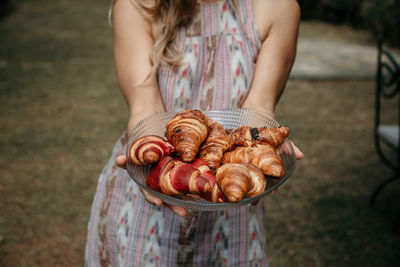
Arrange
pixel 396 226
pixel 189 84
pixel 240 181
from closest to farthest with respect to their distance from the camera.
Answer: pixel 240 181, pixel 189 84, pixel 396 226

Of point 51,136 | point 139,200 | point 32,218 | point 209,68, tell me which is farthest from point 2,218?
point 209,68

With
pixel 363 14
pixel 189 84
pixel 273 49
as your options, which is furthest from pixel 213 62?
pixel 363 14

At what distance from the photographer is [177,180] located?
0.98 m

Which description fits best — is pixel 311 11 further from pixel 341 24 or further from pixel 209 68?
pixel 209 68

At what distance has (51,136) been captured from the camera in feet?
16.7

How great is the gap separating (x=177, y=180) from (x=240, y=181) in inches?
6.6

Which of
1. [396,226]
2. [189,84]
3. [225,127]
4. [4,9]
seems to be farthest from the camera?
[4,9]

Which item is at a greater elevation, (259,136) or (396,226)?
(259,136)

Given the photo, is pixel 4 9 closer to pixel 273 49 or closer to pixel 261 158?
pixel 273 49

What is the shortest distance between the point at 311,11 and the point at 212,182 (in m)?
13.7

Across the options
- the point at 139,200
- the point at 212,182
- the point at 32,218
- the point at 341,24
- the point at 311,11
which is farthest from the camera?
the point at 311,11

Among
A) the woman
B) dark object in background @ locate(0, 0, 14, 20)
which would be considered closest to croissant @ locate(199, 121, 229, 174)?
the woman

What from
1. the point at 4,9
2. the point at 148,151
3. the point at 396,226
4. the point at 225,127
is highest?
the point at 148,151

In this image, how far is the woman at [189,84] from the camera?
5.05 feet
